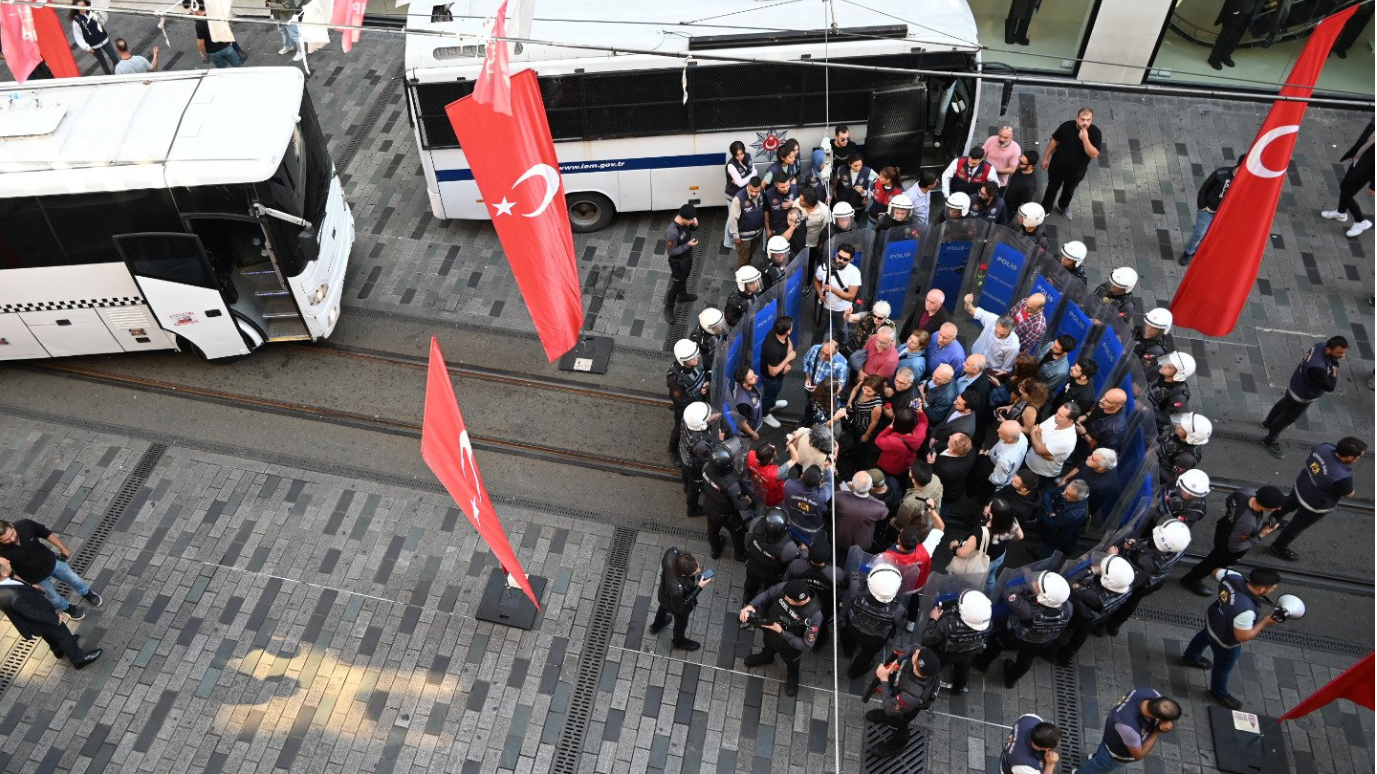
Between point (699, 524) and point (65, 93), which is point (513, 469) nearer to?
point (699, 524)

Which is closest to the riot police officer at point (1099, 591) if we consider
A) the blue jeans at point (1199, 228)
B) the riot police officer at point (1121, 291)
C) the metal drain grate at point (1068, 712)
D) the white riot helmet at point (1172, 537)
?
the white riot helmet at point (1172, 537)

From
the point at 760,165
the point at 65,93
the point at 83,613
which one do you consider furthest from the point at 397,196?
the point at 83,613

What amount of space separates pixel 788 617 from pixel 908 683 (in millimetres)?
1107

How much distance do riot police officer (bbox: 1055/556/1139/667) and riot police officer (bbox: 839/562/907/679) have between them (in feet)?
4.96

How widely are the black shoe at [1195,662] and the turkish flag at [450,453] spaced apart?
6.57 m

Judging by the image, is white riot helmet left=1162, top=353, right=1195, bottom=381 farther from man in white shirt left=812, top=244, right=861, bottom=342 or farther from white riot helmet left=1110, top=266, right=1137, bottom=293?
man in white shirt left=812, top=244, right=861, bottom=342

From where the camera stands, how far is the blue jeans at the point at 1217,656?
9112 mm

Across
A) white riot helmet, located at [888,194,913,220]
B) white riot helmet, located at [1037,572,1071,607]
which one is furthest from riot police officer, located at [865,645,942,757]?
white riot helmet, located at [888,194,913,220]

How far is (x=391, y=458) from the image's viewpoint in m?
11.9

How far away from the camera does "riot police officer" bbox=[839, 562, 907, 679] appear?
8.43 meters

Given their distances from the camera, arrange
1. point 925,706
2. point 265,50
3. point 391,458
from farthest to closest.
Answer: point 265,50 < point 391,458 < point 925,706

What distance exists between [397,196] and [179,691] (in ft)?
25.3

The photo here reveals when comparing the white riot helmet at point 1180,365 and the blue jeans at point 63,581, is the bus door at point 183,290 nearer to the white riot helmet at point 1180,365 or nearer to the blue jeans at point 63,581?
the blue jeans at point 63,581

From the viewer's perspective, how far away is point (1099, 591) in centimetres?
878
